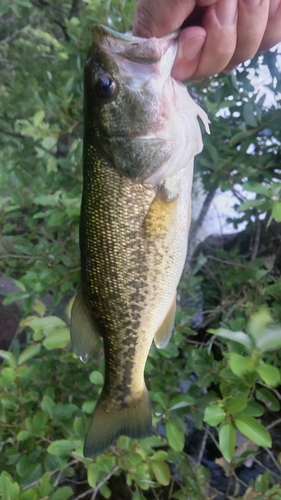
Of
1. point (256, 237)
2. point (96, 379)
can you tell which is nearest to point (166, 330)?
point (96, 379)

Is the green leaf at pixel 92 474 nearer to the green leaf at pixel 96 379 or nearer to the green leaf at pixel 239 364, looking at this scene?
the green leaf at pixel 96 379

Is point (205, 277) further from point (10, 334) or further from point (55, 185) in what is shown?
point (10, 334)

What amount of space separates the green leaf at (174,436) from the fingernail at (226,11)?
84 cm

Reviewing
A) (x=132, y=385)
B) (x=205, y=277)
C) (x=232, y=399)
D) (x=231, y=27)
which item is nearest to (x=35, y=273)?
(x=132, y=385)

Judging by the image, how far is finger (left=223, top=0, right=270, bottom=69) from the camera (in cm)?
66

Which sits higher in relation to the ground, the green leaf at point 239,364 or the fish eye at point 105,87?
the fish eye at point 105,87

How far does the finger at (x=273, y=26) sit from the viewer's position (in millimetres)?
705

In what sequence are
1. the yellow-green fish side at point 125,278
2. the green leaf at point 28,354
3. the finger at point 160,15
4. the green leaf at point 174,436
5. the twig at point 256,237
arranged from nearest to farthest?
Answer: 1. the finger at point 160,15
2. the yellow-green fish side at point 125,278
3. the green leaf at point 174,436
4. the green leaf at point 28,354
5. the twig at point 256,237

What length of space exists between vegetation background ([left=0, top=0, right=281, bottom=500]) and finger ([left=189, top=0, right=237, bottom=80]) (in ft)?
0.96

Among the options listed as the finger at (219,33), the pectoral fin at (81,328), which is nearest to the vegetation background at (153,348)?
the pectoral fin at (81,328)

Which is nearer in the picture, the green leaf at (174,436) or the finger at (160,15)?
the finger at (160,15)

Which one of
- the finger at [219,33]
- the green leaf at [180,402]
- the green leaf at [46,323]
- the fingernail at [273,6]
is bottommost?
the green leaf at [180,402]

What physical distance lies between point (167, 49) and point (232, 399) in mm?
653

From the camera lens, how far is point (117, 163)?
71 cm
